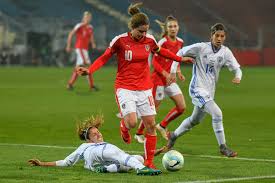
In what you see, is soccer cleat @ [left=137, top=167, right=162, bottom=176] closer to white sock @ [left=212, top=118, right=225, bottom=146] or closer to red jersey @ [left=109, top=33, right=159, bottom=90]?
red jersey @ [left=109, top=33, right=159, bottom=90]

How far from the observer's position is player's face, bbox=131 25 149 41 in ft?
38.6

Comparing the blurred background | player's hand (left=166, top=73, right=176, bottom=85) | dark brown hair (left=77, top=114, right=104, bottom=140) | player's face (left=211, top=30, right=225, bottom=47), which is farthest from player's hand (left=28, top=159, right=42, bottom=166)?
the blurred background

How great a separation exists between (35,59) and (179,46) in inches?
1443

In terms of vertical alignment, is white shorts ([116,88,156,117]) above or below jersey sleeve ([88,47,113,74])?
below

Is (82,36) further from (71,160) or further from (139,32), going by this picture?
(71,160)

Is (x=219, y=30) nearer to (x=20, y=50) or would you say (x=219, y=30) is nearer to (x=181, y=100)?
(x=181, y=100)

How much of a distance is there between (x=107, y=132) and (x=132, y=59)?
17.3ft

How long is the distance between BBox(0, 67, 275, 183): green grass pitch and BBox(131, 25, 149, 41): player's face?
177cm

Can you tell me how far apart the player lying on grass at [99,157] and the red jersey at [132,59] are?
76cm

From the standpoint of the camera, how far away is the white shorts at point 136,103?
1195cm

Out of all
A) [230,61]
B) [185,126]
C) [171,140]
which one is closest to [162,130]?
[171,140]

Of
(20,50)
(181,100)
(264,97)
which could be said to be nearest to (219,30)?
(181,100)

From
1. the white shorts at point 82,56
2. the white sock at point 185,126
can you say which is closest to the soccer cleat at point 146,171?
the white sock at point 185,126

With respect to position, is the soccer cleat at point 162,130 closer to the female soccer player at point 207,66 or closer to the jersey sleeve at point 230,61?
the female soccer player at point 207,66
